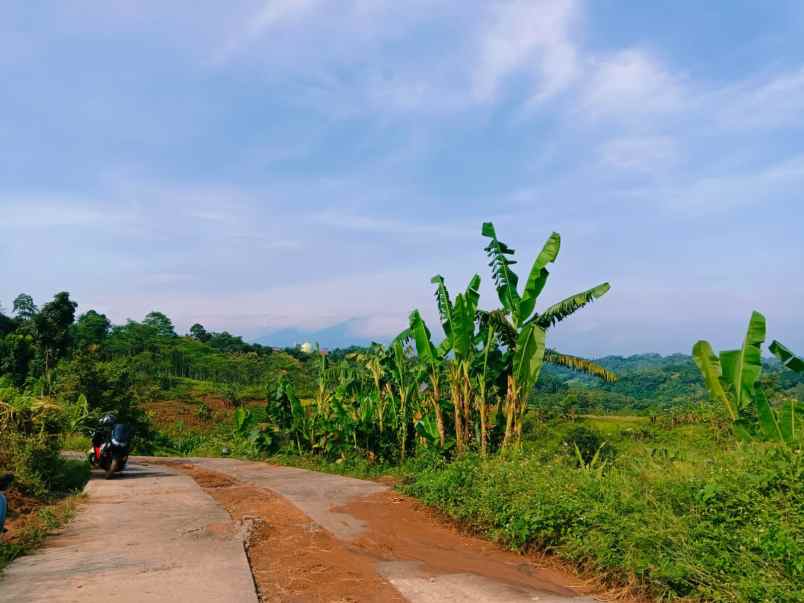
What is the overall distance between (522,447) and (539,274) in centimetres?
284

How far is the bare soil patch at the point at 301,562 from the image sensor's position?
5141mm

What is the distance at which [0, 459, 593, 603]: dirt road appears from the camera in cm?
507

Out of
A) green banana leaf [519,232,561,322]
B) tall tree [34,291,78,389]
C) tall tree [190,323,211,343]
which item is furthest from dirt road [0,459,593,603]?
tall tree [190,323,211,343]

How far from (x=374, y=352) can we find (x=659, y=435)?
15322 millimetres

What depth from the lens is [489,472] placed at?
25.6 feet

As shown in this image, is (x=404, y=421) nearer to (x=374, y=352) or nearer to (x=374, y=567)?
(x=374, y=352)

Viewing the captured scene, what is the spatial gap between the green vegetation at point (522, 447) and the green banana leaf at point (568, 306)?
2 cm

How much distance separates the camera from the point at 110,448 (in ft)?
38.0

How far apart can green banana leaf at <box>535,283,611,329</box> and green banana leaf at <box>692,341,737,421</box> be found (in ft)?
6.16

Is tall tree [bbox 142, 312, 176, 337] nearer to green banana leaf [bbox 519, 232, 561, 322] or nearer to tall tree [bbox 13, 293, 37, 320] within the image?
tall tree [bbox 13, 293, 37, 320]

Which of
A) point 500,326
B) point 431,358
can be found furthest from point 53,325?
point 500,326

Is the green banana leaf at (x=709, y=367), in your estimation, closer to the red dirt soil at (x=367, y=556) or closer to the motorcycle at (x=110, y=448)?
the red dirt soil at (x=367, y=556)

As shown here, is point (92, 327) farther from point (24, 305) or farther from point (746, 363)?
point (746, 363)

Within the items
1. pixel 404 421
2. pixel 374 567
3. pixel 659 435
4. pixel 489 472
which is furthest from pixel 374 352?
pixel 659 435
